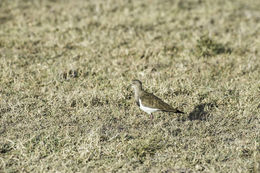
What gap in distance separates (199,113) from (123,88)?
1.87 meters

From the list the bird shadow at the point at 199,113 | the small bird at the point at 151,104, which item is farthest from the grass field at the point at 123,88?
the small bird at the point at 151,104

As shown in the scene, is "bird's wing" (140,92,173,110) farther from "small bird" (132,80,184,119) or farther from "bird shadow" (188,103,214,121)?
"bird shadow" (188,103,214,121)

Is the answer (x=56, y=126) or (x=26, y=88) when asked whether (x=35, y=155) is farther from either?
(x=26, y=88)

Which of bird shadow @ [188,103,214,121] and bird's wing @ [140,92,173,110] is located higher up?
bird's wing @ [140,92,173,110]

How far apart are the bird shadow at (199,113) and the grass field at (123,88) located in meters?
0.02

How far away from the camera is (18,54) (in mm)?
10250

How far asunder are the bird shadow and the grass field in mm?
20

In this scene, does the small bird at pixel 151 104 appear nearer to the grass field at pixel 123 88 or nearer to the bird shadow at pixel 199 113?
the grass field at pixel 123 88

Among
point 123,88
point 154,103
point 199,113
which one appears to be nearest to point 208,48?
point 123,88

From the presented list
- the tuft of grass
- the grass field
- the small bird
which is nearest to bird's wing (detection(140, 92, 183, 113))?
the small bird

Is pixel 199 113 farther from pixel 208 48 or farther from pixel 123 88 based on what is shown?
pixel 208 48

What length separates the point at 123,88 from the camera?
27.0 feet

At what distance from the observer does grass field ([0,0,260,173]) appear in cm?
570

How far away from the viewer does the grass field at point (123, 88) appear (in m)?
5.70
